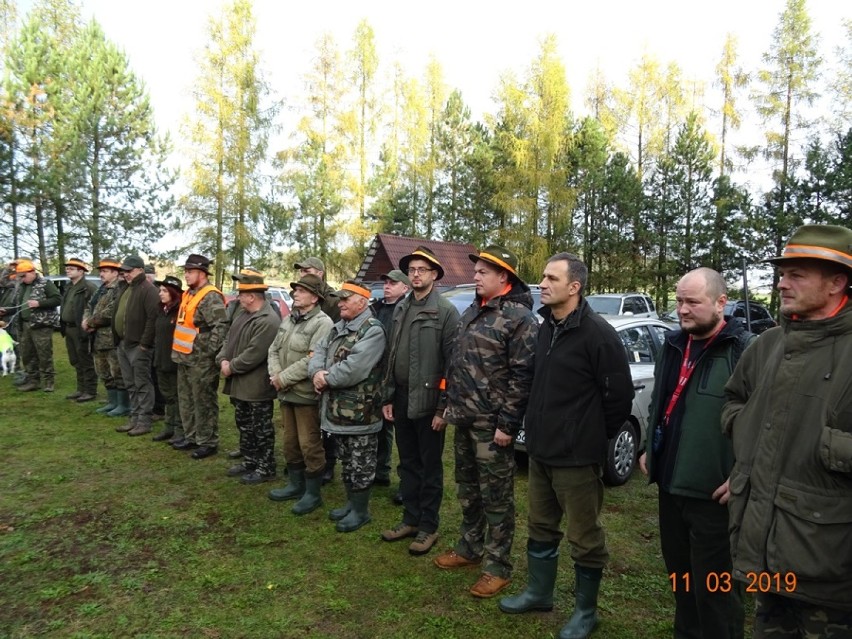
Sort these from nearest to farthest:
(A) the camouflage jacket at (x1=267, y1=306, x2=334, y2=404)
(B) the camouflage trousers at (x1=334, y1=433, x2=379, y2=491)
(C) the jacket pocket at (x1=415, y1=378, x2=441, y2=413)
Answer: (C) the jacket pocket at (x1=415, y1=378, x2=441, y2=413), (B) the camouflage trousers at (x1=334, y1=433, x2=379, y2=491), (A) the camouflage jacket at (x1=267, y1=306, x2=334, y2=404)

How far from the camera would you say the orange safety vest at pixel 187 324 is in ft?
20.9

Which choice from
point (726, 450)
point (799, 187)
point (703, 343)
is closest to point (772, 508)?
point (726, 450)

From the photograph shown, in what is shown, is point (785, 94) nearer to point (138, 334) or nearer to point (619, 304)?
point (619, 304)

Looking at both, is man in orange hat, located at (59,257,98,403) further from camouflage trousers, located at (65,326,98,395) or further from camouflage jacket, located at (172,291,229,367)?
camouflage jacket, located at (172,291,229,367)

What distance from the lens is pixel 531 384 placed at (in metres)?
3.51

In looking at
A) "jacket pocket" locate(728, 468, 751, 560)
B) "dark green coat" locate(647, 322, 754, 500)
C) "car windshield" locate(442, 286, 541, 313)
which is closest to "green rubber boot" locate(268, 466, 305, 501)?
"dark green coat" locate(647, 322, 754, 500)

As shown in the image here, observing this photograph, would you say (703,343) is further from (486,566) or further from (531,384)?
(486,566)

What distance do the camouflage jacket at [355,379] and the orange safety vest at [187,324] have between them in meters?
2.50

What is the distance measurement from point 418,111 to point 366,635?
27.8 metres

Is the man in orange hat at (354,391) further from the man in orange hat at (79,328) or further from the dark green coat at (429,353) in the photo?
the man in orange hat at (79,328)

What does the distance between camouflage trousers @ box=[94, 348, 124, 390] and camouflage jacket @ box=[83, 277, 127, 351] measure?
12 centimetres

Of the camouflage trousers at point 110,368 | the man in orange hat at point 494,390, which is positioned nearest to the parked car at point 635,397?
the man in orange hat at point 494,390

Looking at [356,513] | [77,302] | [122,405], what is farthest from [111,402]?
[356,513]

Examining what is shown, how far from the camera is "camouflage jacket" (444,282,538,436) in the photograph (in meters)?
3.54
